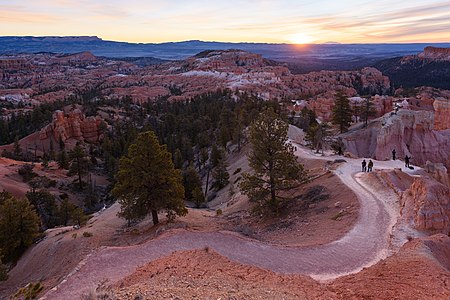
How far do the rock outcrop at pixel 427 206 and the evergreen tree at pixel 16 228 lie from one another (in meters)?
28.6

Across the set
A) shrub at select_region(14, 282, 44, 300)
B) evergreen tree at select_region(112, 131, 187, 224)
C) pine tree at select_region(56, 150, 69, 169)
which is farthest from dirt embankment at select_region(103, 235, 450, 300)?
pine tree at select_region(56, 150, 69, 169)

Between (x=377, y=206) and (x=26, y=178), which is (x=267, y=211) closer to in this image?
(x=377, y=206)

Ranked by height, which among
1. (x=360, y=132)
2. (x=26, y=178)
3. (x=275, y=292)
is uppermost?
(x=275, y=292)

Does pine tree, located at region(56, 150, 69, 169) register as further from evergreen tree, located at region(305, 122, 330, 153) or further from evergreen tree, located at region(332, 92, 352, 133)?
evergreen tree, located at region(332, 92, 352, 133)

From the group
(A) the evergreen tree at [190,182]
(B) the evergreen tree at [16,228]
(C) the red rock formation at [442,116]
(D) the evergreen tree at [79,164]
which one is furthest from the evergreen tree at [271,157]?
(C) the red rock formation at [442,116]

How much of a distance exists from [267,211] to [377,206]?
24.4ft

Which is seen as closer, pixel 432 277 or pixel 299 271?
pixel 432 277

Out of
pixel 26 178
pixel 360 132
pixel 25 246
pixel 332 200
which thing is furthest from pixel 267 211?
pixel 26 178

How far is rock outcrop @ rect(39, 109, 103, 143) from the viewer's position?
260 feet

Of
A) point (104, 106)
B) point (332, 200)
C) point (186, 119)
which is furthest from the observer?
point (104, 106)

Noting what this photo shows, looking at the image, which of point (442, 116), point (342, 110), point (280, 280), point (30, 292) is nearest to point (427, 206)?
point (280, 280)

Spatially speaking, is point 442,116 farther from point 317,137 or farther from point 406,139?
point 317,137

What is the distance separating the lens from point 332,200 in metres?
25.4

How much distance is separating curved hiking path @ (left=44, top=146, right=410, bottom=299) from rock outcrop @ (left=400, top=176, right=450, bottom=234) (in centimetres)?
105
